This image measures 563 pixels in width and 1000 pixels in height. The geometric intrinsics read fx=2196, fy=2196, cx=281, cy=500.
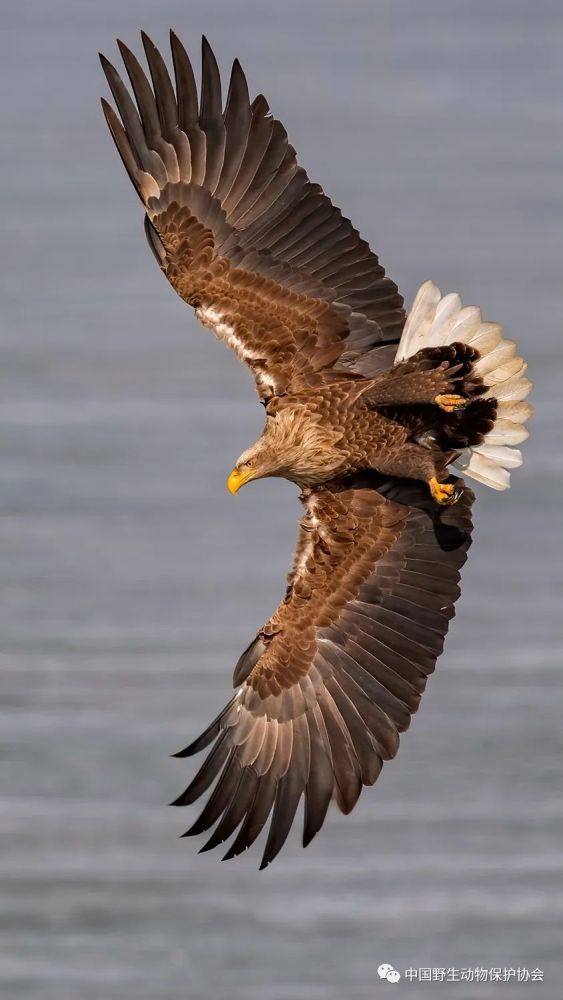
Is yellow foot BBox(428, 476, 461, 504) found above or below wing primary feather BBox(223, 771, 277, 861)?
above

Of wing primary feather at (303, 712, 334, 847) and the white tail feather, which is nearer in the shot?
wing primary feather at (303, 712, 334, 847)

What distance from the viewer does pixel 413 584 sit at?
7.23 metres

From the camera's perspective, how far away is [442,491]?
23.1 feet

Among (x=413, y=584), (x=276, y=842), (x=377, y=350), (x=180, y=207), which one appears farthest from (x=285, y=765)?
(x=180, y=207)

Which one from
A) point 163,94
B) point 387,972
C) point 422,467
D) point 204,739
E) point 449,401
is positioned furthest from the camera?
point 163,94

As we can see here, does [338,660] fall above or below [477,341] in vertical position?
below

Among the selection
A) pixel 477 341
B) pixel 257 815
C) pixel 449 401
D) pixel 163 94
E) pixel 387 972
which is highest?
pixel 163 94

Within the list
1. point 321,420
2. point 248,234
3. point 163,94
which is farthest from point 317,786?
point 163,94

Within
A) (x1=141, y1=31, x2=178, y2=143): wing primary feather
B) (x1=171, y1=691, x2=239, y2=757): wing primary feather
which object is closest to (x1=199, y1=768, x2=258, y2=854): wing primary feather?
(x1=171, y1=691, x2=239, y2=757): wing primary feather

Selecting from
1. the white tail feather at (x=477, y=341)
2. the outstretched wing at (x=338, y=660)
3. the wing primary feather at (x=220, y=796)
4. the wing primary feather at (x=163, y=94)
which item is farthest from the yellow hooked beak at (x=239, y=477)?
the wing primary feather at (x=163, y=94)

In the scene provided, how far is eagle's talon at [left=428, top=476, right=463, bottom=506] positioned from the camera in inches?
277

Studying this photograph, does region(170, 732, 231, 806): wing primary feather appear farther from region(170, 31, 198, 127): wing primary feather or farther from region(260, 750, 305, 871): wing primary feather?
region(170, 31, 198, 127): wing primary feather

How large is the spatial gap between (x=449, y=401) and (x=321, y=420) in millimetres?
461

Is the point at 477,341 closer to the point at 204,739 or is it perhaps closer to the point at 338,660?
the point at 338,660
